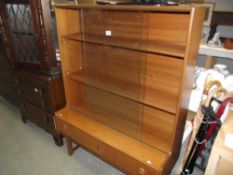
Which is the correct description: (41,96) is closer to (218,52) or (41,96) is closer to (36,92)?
(36,92)

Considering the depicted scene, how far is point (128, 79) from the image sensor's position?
153 centimetres

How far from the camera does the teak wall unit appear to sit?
127 cm

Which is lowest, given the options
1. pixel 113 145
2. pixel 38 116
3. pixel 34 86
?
pixel 38 116

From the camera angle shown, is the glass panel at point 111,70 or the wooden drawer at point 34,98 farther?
the wooden drawer at point 34,98


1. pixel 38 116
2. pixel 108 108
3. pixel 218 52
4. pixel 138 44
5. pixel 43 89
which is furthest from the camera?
pixel 218 52

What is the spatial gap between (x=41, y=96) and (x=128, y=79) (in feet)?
3.27

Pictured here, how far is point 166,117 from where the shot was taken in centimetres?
150

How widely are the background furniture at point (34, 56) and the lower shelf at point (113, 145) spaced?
244mm

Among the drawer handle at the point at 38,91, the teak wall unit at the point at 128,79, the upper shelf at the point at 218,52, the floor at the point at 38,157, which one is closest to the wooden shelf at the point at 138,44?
the teak wall unit at the point at 128,79

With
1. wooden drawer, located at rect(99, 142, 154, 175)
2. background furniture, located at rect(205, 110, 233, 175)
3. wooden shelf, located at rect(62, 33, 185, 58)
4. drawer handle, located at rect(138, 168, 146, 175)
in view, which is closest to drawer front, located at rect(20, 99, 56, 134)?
wooden drawer, located at rect(99, 142, 154, 175)

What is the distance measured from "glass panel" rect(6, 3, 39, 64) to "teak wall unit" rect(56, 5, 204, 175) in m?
0.40

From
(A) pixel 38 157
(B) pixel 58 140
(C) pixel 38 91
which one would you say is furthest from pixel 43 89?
(A) pixel 38 157

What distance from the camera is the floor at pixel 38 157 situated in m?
1.83

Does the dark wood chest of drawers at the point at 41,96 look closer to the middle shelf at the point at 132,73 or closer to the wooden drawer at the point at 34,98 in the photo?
the wooden drawer at the point at 34,98
